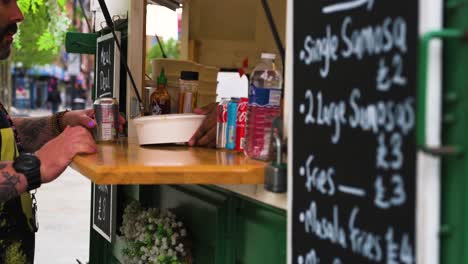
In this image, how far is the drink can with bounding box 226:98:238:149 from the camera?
236 cm

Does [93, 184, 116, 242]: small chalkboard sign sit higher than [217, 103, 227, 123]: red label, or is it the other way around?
[217, 103, 227, 123]: red label

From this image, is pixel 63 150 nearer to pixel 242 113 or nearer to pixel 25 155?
pixel 25 155

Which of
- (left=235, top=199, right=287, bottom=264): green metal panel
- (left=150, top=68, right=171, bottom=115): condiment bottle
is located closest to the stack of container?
(left=150, top=68, right=171, bottom=115): condiment bottle

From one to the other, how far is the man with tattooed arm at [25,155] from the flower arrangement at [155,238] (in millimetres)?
448

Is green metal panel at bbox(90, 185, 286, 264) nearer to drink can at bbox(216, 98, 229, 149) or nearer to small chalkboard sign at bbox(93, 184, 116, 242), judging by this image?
drink can at bbox(216, 98, 229, 149)

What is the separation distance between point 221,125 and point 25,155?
0.71 metres

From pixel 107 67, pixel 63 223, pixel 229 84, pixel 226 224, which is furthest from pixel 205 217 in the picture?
pixel 63 223

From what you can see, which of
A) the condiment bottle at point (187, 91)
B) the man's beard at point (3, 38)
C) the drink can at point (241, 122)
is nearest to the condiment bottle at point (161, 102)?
the condiment bottle at point (187, 91)

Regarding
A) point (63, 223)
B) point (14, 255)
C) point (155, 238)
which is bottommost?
point (63, 223)

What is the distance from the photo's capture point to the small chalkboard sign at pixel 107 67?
3721 millimetres

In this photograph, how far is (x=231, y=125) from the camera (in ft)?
7.82

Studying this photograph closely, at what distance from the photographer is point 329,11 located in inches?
56.7

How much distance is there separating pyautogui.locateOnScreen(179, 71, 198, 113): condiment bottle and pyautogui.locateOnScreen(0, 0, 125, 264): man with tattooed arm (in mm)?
301

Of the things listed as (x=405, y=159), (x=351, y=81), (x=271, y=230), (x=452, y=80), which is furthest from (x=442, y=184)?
(x=271, y=230)
